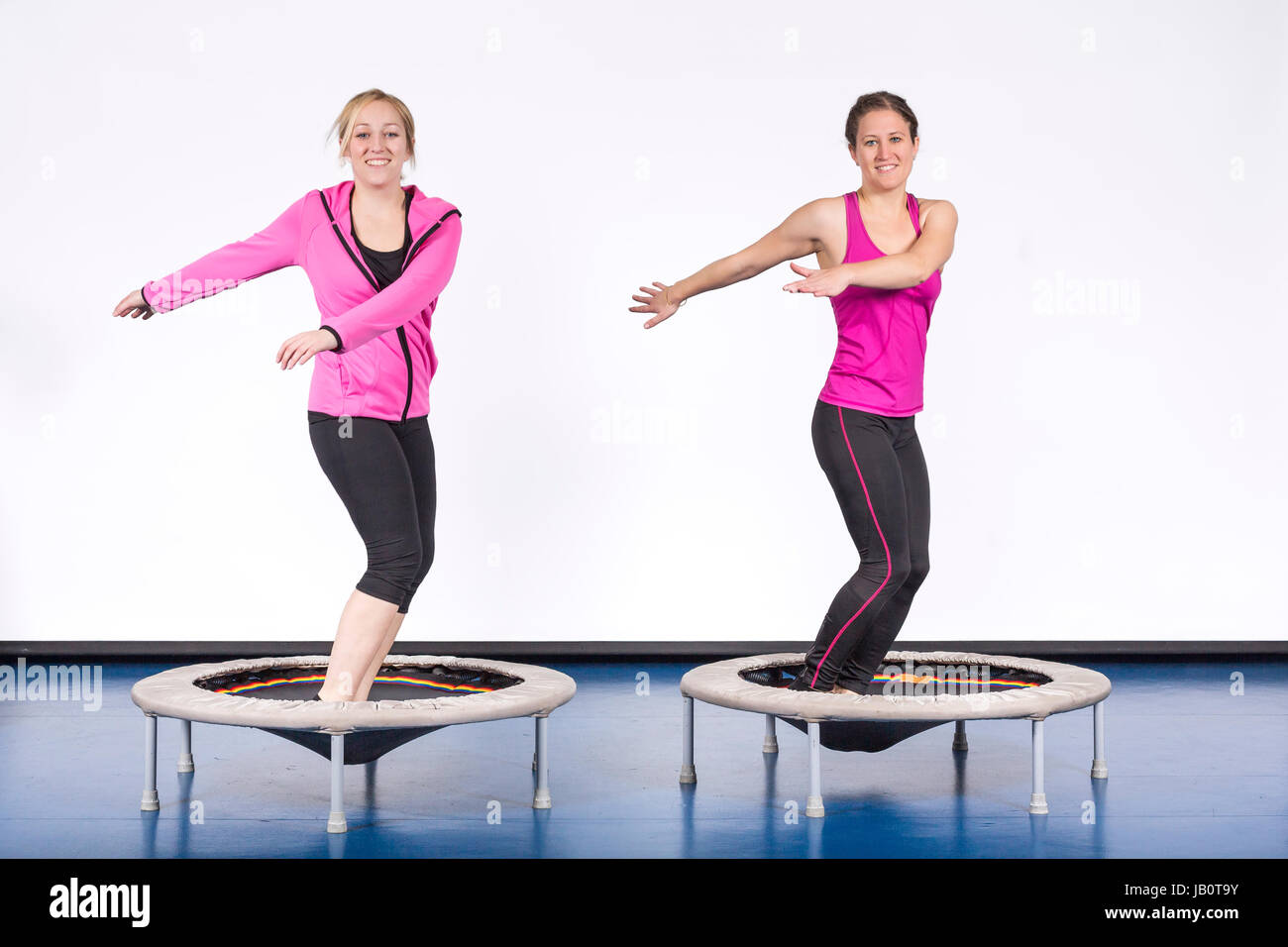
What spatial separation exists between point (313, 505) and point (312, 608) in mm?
367

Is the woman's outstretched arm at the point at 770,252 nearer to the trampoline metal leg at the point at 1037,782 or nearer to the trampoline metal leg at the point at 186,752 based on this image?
the trampoline metal leg at the point at 1037,782

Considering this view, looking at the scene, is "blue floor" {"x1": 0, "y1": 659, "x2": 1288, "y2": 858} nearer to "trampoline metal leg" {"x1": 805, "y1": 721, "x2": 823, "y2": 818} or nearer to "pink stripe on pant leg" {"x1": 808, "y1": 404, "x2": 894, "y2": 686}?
"trampoline metal leg" {"x1": 805, "y1": 721, "x2": 823, "y2": 818}

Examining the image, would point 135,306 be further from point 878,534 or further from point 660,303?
point 878,534

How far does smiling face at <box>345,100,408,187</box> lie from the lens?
298 cm

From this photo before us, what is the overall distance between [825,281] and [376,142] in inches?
40.1

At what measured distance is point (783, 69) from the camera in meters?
4.95

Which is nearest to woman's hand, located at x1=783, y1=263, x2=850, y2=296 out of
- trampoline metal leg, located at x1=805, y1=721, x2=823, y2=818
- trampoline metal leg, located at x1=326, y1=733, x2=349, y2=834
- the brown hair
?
the brown hair

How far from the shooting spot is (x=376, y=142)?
298cm

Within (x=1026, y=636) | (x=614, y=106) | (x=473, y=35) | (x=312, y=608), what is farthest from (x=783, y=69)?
(x=312, y=608)

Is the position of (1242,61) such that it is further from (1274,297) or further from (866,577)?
(866,577)

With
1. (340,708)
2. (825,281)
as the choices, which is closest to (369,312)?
(340,708)

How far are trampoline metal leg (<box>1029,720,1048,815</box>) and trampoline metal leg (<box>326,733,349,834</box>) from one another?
4.54 ft

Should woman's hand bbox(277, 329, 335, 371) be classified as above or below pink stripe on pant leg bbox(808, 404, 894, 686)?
above

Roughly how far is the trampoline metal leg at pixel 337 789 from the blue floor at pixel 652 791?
4 centimetres
